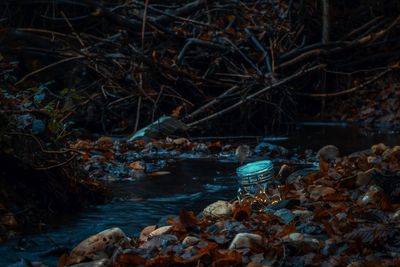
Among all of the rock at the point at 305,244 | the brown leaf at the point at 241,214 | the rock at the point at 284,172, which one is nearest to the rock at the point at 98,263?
the rock at the point at 305,244

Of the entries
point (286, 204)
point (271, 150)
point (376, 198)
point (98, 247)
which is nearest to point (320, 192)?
point (286, 204)

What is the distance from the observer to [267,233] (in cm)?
302

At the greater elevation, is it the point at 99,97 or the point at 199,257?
the point at 99,97

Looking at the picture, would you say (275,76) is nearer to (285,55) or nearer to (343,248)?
(285,55)

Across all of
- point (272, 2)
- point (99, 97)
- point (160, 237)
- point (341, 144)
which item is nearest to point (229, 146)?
point (341, 144)

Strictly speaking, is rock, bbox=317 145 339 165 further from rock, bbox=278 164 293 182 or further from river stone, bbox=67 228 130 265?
river stone, bbox=67 228 130 265

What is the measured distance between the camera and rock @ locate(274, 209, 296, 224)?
3.25 metres

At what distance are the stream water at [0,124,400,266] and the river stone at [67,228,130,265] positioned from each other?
154mm

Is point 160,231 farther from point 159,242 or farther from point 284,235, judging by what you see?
point 284,235

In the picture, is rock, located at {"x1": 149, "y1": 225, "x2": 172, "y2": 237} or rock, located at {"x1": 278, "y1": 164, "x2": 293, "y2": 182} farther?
rock, located at {"x1": 278, "y1": 164, "x2": 293, "y2": 182}

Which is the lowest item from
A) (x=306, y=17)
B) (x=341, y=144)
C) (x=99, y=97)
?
(x=341, y=144)

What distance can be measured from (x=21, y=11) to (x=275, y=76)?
14.1 ft

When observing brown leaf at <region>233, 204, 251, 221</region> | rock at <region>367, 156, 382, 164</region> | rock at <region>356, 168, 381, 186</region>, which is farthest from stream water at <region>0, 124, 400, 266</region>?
rock at <region>367, 156, 382, 164</region>

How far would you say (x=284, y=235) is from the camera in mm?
2922
